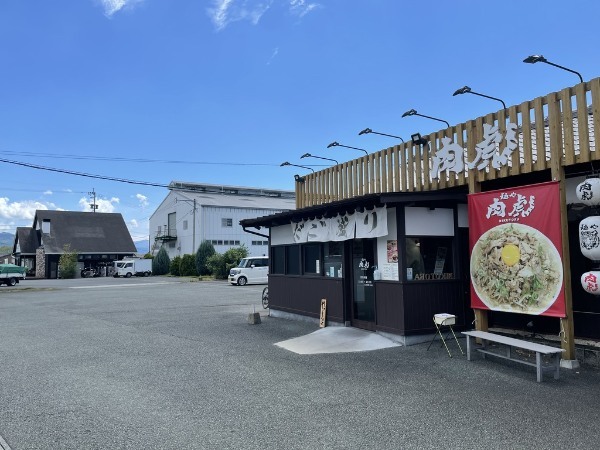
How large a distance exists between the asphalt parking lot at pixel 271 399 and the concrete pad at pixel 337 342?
35cm

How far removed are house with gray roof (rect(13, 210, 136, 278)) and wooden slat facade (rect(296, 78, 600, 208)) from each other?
47311 millimetres

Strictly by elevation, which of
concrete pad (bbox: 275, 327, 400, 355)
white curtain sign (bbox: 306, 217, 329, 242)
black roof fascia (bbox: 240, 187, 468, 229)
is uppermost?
black roof fascia (bbox: 240, 187, 468, 229)

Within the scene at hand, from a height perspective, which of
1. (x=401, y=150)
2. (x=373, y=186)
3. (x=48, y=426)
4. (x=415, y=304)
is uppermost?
(x=401, y=150)

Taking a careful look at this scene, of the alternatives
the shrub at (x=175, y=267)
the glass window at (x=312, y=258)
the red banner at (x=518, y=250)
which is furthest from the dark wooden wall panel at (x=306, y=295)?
the shrub at (x=175, y=267)

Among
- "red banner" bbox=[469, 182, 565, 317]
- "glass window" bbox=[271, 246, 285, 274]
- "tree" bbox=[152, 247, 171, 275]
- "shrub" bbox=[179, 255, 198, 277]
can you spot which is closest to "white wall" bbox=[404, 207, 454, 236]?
"red banner" bbox=[469, 182, 565, 317]

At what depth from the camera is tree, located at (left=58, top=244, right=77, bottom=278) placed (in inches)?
1875

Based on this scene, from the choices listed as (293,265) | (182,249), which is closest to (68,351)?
(293,265)

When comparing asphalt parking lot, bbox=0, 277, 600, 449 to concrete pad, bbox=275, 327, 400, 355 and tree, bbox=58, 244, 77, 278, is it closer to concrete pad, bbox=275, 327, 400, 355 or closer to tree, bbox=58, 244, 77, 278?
concrete pad, bbox=275, 327, 400, 355

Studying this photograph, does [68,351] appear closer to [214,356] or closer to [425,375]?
[214,356]

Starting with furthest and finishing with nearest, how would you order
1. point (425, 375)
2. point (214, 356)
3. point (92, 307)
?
1. point (92, 307)
2. point (214, 356)
3. point (425, 375)

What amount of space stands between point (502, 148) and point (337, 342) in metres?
4.79

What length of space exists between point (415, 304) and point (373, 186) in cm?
353

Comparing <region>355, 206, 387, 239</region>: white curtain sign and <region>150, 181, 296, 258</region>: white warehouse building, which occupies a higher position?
<region>150, 181, 296, 258</region>: white warehouse building

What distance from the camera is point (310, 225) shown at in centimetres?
1114
